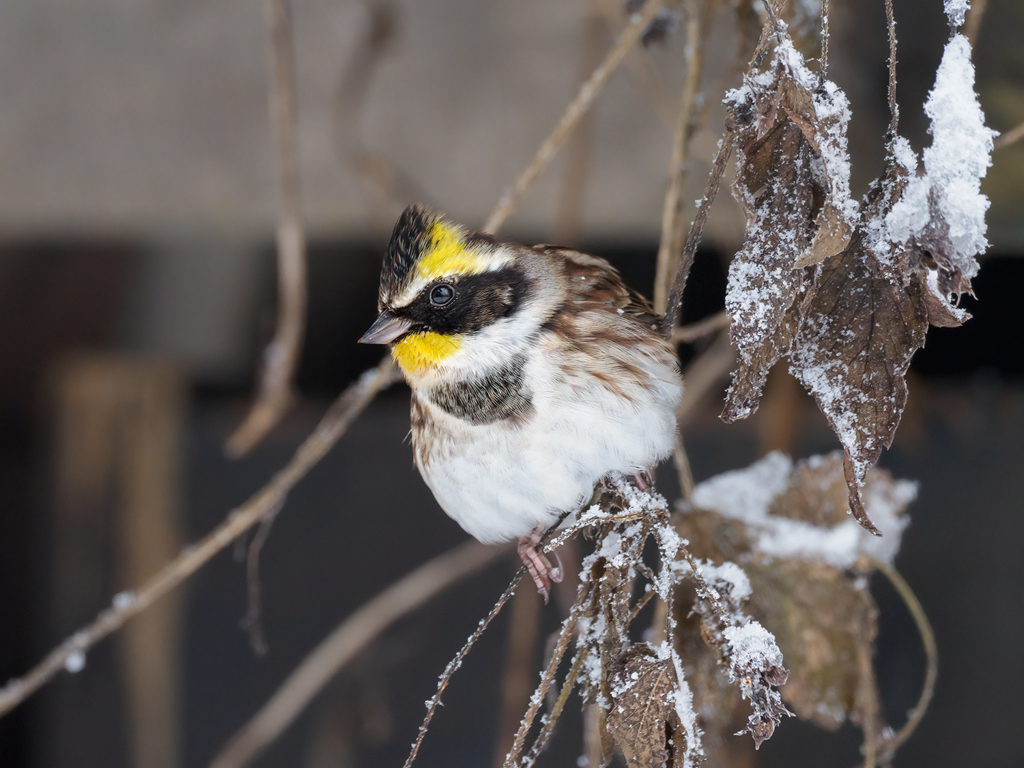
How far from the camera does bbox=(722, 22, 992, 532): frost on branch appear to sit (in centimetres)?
59

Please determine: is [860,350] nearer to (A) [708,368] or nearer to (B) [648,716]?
(B) [648,716]

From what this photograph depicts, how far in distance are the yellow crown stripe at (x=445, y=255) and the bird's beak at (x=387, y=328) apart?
0.05 meters

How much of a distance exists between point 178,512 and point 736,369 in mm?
2178

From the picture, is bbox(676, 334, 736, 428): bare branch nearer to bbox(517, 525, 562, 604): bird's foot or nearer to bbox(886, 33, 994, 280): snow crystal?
bbox(517, 525, 562, 604): bird's foot

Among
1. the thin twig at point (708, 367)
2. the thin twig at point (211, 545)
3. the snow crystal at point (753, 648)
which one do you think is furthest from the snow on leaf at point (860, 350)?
the thin twig at point (708, 367)

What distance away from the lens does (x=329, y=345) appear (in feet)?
8.17

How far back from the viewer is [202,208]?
5.92 feet

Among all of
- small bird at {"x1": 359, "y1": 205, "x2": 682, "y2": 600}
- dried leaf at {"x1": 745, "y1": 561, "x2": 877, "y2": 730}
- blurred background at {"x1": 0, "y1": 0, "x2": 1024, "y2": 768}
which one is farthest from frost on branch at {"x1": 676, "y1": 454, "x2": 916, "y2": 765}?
blurred background at {"x1": 0, "y1": 0, "x2": 1024, "y2": 768}

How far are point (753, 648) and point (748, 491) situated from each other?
42cm

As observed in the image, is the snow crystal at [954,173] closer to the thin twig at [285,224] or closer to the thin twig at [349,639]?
the thin twig at [285,224]

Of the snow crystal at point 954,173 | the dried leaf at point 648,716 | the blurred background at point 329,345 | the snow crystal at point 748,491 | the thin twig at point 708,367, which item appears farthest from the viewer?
the blurred background at point 329,345

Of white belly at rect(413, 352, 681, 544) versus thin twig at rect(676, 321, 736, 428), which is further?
thin twig at rect(676, 321, 736, 428)

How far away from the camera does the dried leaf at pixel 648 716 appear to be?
685mm

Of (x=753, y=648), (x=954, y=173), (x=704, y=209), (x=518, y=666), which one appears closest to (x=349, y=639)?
(x=518, y=666)
